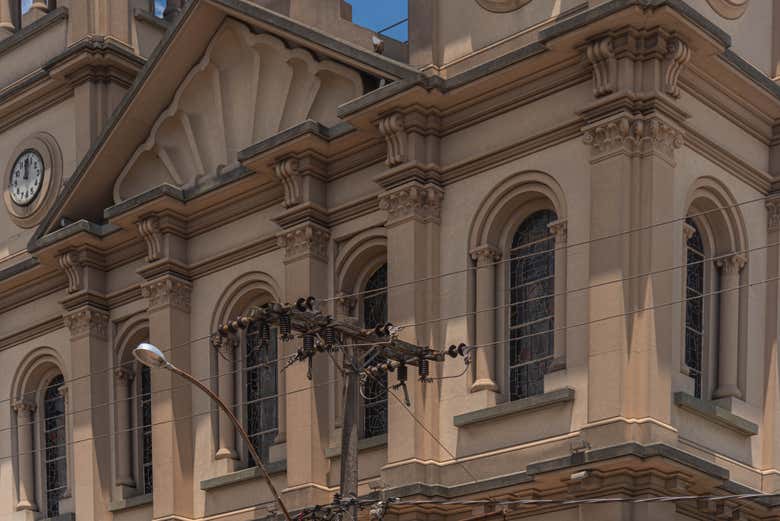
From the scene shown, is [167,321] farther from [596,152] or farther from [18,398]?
[596,152]

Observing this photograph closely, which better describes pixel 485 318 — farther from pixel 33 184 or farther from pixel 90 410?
pixel 33 184

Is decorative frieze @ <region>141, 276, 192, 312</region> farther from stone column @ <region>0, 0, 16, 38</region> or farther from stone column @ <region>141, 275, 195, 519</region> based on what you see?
stone column @ <region>0, 0, 16, 38</region>

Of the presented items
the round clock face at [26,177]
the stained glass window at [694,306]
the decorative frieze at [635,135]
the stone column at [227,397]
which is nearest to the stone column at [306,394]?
the stone column at [227,397]

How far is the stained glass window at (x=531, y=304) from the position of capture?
34094mm

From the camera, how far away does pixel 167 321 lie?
130ft

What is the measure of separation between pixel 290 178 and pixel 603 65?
695 cm

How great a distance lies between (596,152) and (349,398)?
6779mm

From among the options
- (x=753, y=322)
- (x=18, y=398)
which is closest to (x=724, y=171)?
(x=753, y=322)

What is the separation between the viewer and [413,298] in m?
35.1

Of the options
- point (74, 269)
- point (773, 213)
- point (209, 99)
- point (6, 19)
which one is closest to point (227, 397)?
point (74, 269)

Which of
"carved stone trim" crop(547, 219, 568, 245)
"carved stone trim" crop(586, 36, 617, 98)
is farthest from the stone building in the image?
"carved stone trim" crop(547, 219, 568, 245)

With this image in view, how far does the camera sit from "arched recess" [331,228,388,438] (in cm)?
3662

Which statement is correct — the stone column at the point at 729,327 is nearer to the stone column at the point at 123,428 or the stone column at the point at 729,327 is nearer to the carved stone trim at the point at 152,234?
the carved stone trim at the point at 152,234

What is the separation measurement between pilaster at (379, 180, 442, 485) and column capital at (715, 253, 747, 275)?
13.3 ft
